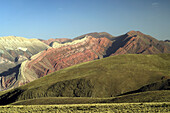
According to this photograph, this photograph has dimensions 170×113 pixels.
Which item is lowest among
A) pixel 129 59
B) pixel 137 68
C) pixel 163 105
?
pixel 163 105

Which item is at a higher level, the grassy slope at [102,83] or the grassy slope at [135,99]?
the grassy slope at [102,83]

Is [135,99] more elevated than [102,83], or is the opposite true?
[102,83]

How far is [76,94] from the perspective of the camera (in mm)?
86875

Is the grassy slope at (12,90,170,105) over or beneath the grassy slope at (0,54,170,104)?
beneath

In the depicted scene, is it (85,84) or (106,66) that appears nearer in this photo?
(85,84)

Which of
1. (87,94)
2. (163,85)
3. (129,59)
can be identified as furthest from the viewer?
(129,59)

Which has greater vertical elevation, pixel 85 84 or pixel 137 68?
pixel 137 68

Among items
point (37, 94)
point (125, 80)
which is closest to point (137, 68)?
point (125, 80)

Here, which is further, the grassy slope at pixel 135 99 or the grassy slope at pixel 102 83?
the grassy slope at pixel 102 83

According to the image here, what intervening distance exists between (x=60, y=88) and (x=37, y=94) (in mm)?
11391

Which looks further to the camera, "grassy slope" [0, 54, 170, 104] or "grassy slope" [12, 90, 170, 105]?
"grassy slope" [0, 54, 170, 104]

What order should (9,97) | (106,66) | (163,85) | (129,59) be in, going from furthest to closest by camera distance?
(129,59), (106,66), (9,97), (163,85)

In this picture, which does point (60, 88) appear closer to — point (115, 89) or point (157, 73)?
point (115, 89)

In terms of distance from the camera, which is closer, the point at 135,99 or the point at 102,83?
the point at 135,99
